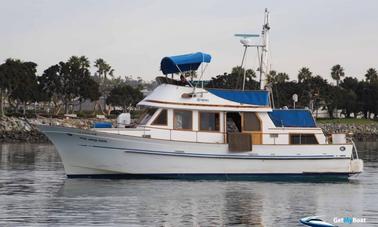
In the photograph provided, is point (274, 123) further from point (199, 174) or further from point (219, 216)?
point (219, 216)

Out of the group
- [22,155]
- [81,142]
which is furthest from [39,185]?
[22,155]

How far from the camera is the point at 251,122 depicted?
31000 mm

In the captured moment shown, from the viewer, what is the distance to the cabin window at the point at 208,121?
99.8 feet

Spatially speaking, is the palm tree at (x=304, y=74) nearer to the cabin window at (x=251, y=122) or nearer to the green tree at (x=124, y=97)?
the green tree at (x=124, y=97)

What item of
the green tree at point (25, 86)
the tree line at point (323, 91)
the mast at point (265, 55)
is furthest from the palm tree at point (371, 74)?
the mast at point (265, 55)

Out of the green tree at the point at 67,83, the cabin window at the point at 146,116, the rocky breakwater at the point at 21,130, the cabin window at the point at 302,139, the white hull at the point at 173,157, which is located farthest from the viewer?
the green tree at the point at 67,83

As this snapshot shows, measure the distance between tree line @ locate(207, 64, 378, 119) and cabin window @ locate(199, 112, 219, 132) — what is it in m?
62.1

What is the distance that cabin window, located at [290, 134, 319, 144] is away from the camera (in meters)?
31.3

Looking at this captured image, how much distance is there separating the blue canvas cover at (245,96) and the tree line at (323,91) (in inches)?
2410

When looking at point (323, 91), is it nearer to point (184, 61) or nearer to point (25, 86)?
point (25, 86)

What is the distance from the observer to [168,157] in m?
29.7

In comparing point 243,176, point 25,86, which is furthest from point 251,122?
point 25,86

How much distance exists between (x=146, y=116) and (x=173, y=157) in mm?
2193

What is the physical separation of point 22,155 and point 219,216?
26.1 meters
